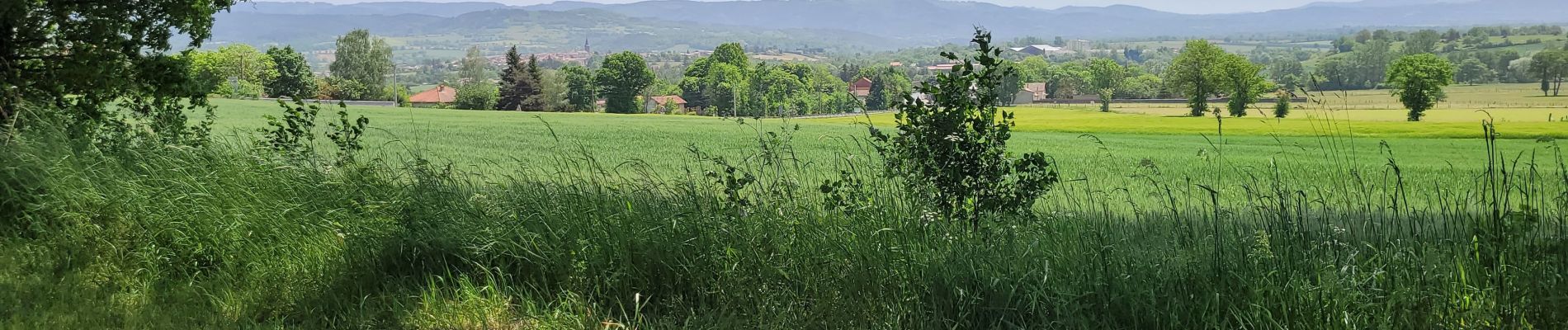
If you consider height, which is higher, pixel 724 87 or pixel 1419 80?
pixel 724 87

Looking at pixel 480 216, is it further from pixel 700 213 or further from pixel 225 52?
pixel 225 52

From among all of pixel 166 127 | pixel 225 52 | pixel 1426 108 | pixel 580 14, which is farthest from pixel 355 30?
pixel 580 14

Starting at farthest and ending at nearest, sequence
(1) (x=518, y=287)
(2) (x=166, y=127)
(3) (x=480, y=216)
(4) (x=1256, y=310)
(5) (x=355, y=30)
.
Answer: (5) (x=355, y=30) → (2) (x=166, y=127) → (3) (x=480, y=216) → (1) (x=518, y=287) → (4) (x=1256, y=310)

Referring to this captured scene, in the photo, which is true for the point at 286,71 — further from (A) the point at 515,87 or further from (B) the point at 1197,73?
(B) the point at 1197,73

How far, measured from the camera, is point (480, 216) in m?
4.11

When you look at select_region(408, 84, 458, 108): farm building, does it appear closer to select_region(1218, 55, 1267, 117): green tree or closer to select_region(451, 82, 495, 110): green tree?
select_region(451, 82, 495, 110): green tree

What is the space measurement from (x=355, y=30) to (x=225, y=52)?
28.4 metres

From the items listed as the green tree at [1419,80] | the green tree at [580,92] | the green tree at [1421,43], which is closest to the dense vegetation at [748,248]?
the green tree at [1419,80]

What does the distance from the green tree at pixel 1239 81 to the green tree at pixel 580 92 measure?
1257 inches

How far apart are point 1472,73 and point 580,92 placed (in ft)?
137

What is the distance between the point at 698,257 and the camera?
3.53 metres

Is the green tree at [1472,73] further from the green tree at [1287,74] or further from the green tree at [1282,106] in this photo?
the green tree at [1282,106]

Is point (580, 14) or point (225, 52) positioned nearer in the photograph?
point (225, 52)

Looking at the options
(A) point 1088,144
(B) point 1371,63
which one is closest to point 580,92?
(A) point 1088,144
